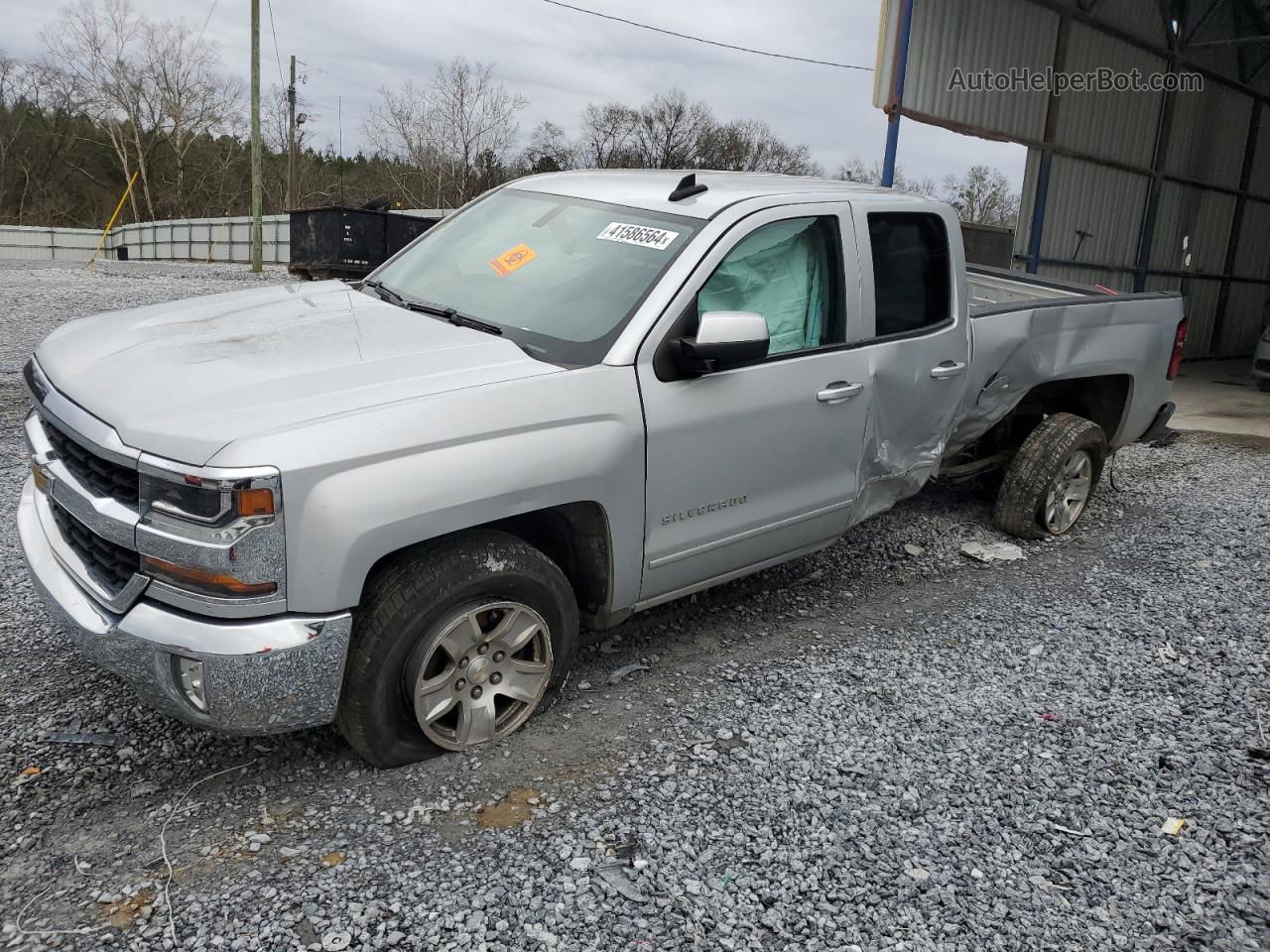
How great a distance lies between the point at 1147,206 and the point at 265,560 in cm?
1736

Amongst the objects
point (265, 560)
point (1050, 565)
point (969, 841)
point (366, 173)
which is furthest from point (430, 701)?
point (366, 173)

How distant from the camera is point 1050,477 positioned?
529cm

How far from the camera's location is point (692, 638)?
158 inches

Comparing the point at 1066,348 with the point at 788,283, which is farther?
the point at 1066,348

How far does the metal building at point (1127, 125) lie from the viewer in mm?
11578

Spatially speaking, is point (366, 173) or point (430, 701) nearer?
point (430, 701)

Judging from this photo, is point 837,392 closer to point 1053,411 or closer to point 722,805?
point 722,805

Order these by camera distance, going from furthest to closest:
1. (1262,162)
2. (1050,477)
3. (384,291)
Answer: (1262,162) < (1050,477) < (384,291)

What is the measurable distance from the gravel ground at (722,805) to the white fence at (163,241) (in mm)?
29050

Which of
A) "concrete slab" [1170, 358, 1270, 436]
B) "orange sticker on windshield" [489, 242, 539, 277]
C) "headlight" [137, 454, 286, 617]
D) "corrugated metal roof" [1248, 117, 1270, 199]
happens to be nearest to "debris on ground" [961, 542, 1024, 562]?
"orange sticker on windshield" [489, 242, 539, 277]

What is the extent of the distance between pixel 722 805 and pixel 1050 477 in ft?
11.1

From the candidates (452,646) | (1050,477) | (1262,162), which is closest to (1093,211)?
(1262,162)

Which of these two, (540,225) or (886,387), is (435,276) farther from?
(886,387)

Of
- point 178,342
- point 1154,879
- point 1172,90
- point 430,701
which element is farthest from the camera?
point 1172,90
